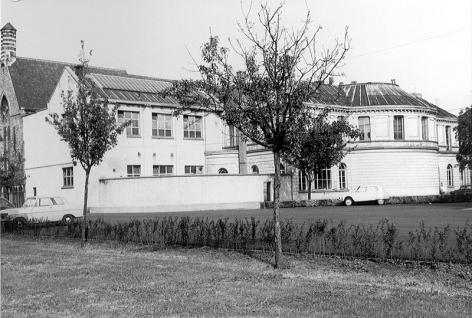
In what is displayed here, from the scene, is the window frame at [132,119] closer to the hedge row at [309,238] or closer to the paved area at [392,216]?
the paved area at [392,216]

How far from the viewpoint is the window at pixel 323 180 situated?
187 ft

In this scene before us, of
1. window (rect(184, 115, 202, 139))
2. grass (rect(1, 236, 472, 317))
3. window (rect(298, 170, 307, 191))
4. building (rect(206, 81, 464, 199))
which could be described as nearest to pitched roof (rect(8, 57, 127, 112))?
window (rect(184, 115, 202, 139))

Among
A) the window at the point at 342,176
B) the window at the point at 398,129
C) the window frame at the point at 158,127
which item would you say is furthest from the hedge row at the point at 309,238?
the window at the point at 398,129

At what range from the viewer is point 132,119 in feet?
155

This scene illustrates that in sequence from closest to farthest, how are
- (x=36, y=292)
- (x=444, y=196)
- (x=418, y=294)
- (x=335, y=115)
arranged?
(x=418, y=294) → (x=36, y=292) → (x=444, y=196) → (x=335, y=115)

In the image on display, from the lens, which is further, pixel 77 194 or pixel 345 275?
pixel 77 194

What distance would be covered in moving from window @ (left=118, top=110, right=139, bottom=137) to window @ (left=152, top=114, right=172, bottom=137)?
1.61m

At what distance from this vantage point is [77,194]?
46688 mm

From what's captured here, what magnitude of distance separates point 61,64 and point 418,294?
219ft

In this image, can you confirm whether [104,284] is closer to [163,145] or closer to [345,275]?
[345,275]

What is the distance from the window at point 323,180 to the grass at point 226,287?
143 feet

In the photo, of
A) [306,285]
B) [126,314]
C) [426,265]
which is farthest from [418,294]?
[126,314]

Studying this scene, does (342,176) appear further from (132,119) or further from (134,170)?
(132,119)

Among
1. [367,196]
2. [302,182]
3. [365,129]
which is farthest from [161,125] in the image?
[365,129]
